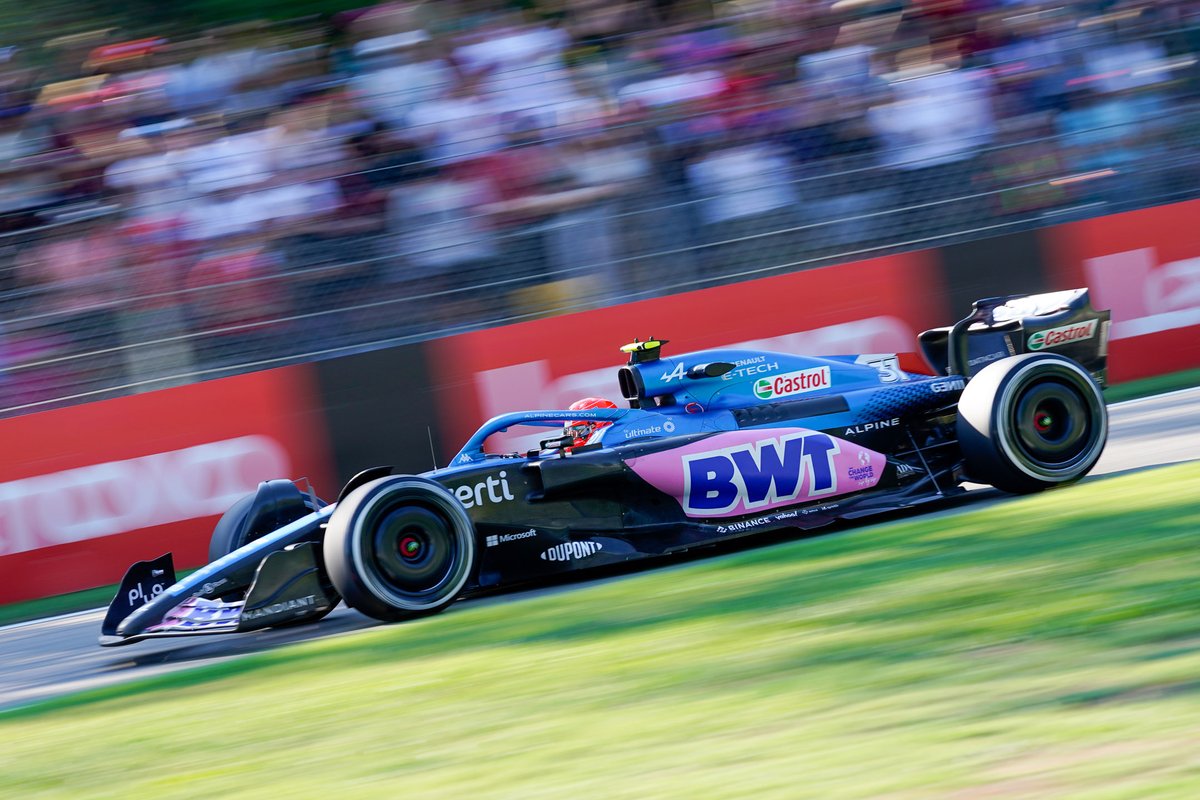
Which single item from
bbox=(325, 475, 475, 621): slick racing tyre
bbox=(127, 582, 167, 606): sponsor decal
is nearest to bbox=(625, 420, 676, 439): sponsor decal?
bbox=(325, 475, 475, 621): slick racing tyre

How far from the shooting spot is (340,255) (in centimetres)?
1054

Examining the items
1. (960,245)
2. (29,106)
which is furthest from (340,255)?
(960,245)

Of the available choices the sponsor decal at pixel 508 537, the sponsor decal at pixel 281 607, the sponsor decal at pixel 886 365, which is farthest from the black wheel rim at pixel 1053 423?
→ the sponsor decal at pixel 281 607

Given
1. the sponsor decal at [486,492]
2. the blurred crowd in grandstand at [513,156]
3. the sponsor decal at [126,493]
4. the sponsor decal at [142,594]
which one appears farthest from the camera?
the blurred crowd in grandstand at [513,156]

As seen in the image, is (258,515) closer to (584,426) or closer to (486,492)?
(486,492)

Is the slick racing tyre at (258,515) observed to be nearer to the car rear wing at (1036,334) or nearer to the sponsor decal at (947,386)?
the sponsor decal at (947,386)

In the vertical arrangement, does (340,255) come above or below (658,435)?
above

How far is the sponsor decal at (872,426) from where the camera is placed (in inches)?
282

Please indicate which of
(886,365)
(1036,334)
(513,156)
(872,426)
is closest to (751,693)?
(872,426)

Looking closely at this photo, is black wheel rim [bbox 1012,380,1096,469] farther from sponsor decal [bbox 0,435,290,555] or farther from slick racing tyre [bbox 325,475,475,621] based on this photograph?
sponsor decal [bbox 0,435,290,555]

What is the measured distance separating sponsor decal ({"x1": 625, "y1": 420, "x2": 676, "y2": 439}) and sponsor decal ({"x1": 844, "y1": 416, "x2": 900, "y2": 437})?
903mm

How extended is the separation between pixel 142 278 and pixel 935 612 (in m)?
7.27

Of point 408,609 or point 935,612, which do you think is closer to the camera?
point 935,612

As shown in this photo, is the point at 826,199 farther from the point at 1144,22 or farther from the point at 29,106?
the point at 29,106
